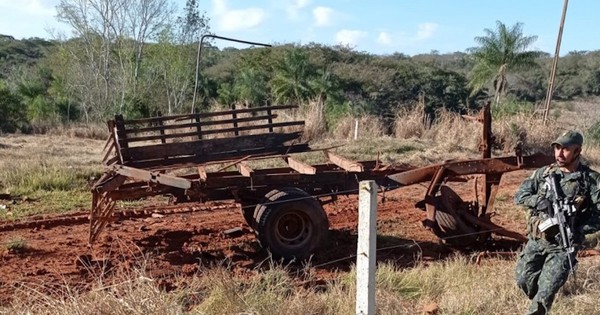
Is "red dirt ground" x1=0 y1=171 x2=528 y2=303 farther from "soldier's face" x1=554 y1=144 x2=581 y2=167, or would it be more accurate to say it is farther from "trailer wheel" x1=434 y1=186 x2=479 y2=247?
"soldier's face" x1=554 y1=144 x2=581 y2=167

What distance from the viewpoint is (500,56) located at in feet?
126

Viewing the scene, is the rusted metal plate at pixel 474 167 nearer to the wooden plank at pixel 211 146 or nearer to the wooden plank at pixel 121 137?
the wooden plank at pixel 211 146

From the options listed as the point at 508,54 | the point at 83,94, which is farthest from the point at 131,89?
the point at 508,54

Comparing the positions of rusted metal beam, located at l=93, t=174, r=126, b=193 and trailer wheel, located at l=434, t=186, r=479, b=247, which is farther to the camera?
trailer wheel, located at l=434, t=186, r=479, b=247

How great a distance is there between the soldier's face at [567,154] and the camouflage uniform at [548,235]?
79 mm

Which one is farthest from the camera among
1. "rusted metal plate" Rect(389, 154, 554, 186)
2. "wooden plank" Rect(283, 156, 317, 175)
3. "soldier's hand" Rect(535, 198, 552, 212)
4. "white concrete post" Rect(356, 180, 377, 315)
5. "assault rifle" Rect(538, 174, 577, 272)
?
"wooden plank" Rect(283, 156, 317, 175)

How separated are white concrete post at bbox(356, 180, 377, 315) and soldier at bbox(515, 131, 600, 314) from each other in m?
1.61

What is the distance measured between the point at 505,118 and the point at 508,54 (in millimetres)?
20578

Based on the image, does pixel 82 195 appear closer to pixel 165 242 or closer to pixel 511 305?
pixel 165 242

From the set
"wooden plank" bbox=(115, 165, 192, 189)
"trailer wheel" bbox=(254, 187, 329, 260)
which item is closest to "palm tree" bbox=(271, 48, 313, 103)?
"trailer wheel" bbox=(254, 187, 329, 260)

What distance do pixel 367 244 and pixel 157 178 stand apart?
3781 millimetres

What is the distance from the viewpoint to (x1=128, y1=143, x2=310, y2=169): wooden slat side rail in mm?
8609

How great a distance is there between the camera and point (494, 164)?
318 inches

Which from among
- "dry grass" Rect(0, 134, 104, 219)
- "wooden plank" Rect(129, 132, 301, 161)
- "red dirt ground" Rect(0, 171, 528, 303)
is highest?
"wooden plank" Rect(129, 132, 301, 161)
